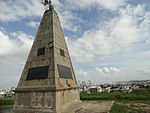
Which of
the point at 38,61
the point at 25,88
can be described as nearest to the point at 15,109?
the point at 25,88

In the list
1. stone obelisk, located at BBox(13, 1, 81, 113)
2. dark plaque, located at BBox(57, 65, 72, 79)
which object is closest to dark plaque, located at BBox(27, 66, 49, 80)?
stone obelisk, located at BBox(13, 1, 81, 113)

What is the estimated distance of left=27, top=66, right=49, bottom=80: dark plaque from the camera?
11.1m

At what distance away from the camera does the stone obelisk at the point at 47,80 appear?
1013 cm

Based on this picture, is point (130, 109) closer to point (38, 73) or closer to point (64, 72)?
point (64, 72)

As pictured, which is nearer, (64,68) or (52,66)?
(52,66)

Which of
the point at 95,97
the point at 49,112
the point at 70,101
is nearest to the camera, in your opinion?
the point at 49,112

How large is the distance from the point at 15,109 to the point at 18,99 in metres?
0.79

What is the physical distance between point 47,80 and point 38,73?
124 cm

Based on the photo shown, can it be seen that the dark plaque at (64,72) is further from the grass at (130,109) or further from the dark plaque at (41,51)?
the grass at (130,109)

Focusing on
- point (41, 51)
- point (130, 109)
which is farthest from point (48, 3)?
point (130, 109)

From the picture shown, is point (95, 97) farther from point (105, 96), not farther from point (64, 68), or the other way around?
point (64, 68)

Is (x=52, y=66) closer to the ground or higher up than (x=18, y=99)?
higher up

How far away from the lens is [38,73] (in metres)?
11.4

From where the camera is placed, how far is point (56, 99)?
32.2ft
